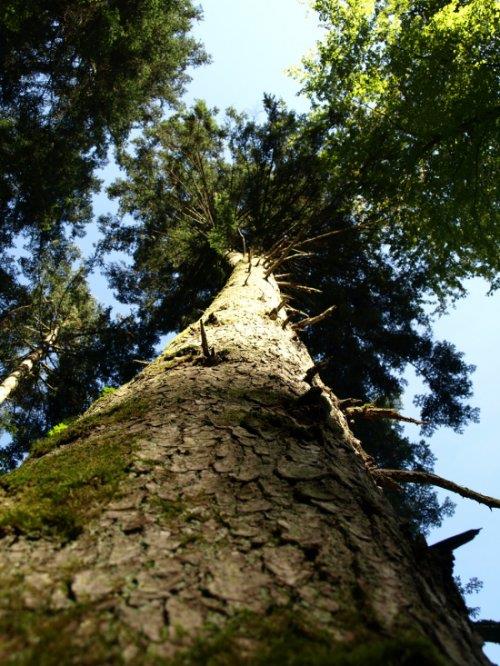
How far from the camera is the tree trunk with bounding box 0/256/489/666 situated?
985 mm

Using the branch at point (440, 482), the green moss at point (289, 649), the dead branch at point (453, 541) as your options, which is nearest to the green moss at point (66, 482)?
the green moss at point (289, 649)

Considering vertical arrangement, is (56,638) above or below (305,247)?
below

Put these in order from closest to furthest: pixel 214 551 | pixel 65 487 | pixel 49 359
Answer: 1. pixel 214 551
2. pixel 65 487
3. pixel 49 359

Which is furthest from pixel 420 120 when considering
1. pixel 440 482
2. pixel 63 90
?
→ pixel 63 90

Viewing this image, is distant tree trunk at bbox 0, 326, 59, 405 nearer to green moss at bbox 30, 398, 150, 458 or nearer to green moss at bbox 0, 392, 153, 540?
green moss at bbox 30, 398, 150, 458

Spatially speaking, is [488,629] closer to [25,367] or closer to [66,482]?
[66,482]

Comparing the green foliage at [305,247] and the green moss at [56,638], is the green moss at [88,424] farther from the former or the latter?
the green foliage at [305,247]

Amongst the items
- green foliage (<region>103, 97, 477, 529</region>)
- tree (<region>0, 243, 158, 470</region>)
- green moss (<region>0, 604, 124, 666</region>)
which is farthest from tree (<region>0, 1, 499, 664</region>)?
tree (<region>0, 243, 158, 470</region>)

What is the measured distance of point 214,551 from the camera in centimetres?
133

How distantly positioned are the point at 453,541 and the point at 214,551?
1070 mm

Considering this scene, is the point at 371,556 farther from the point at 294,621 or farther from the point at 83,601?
the point at 83,601

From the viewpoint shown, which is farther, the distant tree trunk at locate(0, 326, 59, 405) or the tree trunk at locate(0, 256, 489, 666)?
the distant tree trunk at locate(0, 326, 59, 405)

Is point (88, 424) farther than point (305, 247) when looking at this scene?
No

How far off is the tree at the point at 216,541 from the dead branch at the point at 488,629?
0.24ft
